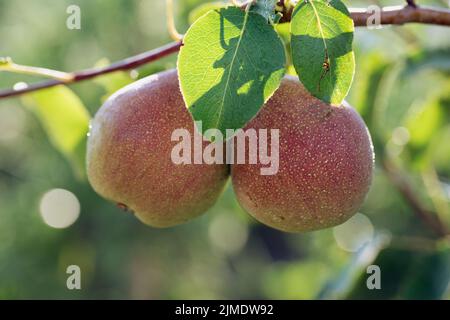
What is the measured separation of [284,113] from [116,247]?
3255 millimetres

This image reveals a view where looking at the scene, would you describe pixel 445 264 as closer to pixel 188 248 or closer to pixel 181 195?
pixel 181 195

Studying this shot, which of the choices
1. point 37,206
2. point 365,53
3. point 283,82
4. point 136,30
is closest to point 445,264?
point 365,53

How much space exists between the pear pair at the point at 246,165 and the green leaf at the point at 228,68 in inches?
3.9

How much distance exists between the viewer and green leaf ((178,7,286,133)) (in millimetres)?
583

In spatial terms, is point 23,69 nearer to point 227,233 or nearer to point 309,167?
point 309,167

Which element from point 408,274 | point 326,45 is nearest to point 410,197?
point 408,274

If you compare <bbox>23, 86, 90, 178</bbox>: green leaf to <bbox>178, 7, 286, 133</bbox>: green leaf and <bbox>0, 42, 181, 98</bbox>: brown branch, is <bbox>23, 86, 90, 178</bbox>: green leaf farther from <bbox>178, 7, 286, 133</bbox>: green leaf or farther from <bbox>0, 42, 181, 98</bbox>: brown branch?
<bbox>178, 7, 286, 133</bbox>: green leaf

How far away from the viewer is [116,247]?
3.83m

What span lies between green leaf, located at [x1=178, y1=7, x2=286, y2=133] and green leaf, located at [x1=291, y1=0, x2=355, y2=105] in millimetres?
21

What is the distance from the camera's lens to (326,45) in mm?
600

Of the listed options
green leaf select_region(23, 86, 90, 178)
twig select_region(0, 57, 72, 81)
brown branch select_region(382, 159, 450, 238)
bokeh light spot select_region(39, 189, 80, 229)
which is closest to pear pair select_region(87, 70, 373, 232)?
twig select_region(0, 57, 72, 81)

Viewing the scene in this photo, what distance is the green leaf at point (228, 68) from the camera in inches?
23.0

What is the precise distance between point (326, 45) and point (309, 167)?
0.13 metres
